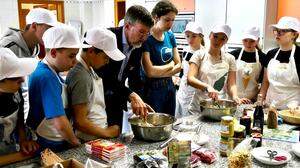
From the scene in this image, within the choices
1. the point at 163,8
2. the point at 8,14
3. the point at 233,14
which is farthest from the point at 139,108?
the point at 8,14

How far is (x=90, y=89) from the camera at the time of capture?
1.46 meters

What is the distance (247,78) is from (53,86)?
167cm

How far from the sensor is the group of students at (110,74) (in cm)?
135

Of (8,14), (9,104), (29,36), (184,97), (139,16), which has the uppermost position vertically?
(8,14)

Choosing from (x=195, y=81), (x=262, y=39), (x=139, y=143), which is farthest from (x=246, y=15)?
(x=139, y=143)

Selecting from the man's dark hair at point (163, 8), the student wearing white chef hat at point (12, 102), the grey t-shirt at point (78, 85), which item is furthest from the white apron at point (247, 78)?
the student wearing white chef hat at point (12, 102)

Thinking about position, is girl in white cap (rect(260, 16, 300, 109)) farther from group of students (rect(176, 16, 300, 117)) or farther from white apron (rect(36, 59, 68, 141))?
white apron (rect(36, 59, 68, 141))

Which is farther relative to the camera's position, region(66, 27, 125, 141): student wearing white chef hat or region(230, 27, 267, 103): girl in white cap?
region(230, 27, 267, 103): girl in white cap

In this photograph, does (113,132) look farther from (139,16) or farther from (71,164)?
(139,16)

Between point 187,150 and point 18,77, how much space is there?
760mm

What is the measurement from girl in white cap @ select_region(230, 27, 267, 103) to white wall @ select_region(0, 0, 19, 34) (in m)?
3.86

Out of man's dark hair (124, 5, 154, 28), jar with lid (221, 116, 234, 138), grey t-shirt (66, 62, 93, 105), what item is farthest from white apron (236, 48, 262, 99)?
grey t-shirt (66, 62, 93, 105)

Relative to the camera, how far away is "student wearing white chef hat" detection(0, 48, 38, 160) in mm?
1270

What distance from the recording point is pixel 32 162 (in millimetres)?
1237
